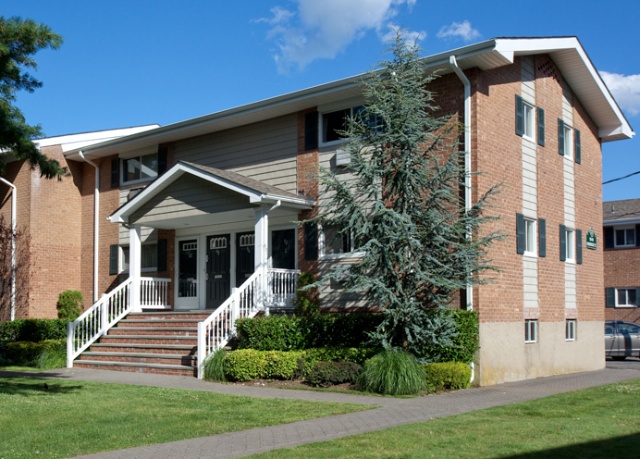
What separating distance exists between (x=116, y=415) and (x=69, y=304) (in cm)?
A: 1333

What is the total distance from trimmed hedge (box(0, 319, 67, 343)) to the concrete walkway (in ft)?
11.8

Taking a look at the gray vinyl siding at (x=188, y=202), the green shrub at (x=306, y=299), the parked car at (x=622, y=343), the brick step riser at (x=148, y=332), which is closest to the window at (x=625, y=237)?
the parked car at (x=622, y=343)

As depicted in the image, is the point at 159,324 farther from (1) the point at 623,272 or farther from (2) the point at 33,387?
(1) the point at 623,272

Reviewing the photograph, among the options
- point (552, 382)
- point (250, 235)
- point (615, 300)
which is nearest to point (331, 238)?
point (250, 235)

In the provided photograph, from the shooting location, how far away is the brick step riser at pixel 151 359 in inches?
664

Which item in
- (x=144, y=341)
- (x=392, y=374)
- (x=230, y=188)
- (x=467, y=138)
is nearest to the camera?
(x=392, y=374)

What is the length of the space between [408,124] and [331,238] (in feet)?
13.6

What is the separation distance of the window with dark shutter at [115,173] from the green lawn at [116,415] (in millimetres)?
10207

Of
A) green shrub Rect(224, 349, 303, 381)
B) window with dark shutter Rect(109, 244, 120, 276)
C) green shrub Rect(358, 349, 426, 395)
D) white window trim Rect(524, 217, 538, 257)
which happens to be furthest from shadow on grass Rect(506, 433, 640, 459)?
window with dark shutter Rect(109, 244, 120, 276)

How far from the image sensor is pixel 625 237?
36.5 metres

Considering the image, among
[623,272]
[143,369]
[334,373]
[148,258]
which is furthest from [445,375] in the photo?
[623,272]

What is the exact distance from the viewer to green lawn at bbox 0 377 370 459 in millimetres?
8867

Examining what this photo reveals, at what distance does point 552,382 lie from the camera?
16297 mm

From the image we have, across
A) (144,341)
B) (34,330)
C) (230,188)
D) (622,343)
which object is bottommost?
(622,343)
